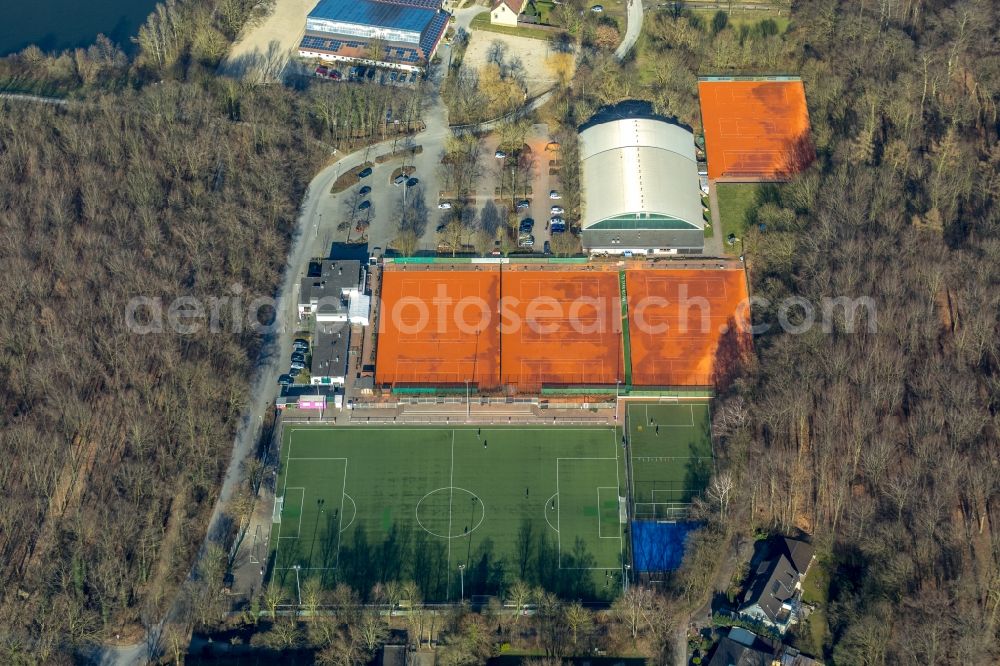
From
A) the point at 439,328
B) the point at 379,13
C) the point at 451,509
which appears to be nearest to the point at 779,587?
the point at 451,509

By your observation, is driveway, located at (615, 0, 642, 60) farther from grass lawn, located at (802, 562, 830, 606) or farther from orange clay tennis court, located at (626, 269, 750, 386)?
grass lawn, located at (802, 562, 830, 606)

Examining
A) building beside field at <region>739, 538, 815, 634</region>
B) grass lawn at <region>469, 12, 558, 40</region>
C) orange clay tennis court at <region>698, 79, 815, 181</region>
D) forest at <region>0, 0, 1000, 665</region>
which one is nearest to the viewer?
building beside field at <region>739, 538, 815, 634</region>

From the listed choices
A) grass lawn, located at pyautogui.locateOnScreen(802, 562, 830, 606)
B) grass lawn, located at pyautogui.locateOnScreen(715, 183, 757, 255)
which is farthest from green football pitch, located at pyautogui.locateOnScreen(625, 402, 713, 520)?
grass lawn, located at pyautogui.locateOnScreen(715, 183, 757, 255)

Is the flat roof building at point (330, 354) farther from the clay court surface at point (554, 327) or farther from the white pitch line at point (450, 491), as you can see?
the white pitch line at point (450, 491)

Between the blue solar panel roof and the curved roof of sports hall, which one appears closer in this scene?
the curved roof of sports hall

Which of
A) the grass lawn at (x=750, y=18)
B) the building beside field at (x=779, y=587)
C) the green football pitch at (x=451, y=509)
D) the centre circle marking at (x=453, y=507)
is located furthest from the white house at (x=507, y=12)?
the building beside field at (x=779, y=587)

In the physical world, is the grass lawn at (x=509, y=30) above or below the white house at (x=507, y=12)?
below

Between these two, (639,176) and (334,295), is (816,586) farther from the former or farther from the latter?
(334,295)

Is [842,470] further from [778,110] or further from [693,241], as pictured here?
[778,110]
